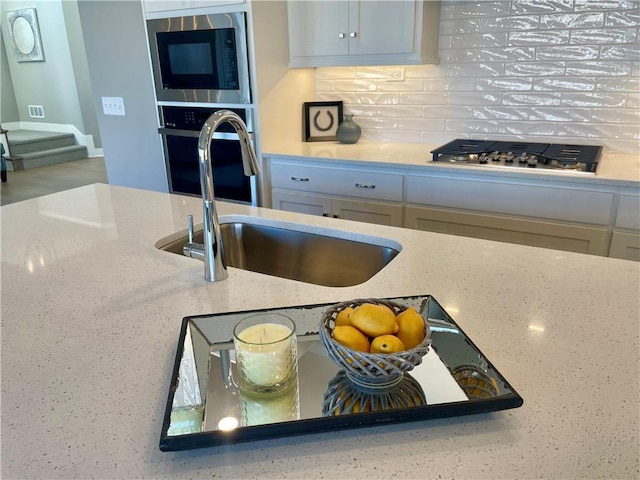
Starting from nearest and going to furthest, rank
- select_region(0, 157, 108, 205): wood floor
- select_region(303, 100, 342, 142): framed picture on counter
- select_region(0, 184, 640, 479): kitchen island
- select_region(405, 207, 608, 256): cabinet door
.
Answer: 1. select_region(0, 184, 640, 479): kitchen island
2. select_region(405, 207, 608, 256): cabinet door
3. select_region(303, 100, 342, 142): framed picture on counter
4. select_region(0, 157, 108, 205): wood floor

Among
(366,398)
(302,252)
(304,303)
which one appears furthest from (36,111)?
(366,398)

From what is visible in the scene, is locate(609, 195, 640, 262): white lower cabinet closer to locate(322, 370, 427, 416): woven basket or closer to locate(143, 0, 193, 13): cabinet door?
locate(322, 370, 427, 416): woven basket

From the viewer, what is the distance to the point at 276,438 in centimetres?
71

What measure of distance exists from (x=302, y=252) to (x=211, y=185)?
56 centimetres

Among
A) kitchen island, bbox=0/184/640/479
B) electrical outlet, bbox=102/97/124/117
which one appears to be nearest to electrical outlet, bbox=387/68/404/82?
kitchen island, bbox=0/184/640/479

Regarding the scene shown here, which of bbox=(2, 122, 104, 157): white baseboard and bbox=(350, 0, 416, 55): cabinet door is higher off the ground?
bbox=(350, 0, 416, 55): cabinet door

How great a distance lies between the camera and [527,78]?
8.50ft

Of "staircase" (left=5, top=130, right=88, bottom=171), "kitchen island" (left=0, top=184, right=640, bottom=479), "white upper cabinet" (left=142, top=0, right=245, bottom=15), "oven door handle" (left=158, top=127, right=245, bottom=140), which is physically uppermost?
"white upper cabinet" (left=142, top=0, right=245, bottom=15)

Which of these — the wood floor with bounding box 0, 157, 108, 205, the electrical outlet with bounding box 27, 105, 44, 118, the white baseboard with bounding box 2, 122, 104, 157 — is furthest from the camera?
the electrical outlet with bounding box 27, 105, 44, 118

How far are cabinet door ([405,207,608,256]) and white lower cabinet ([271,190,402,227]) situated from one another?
90 mm

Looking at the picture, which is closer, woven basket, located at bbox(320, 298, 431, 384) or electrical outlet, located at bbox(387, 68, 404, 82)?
woven basket, located at bbox(320, 298, 431, 384)

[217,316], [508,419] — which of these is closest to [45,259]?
[217,316]

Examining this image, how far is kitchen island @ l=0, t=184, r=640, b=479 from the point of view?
67cm

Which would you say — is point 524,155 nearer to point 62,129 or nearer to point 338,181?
point 338,181
